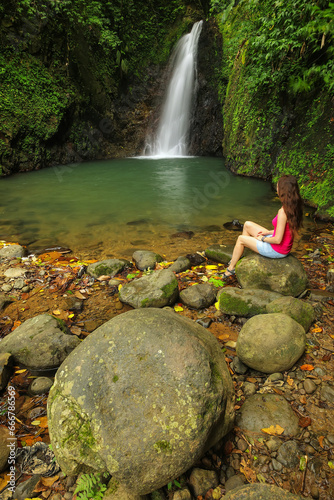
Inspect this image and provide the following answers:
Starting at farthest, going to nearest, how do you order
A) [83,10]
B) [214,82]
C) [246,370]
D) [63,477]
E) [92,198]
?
[214,82]
[83,10]
[92,198]
[246,370]
[63,477]

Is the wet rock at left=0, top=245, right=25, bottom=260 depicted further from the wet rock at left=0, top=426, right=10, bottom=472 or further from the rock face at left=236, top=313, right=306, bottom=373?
the rock face at left=236, top=313, right=306, bottom=373

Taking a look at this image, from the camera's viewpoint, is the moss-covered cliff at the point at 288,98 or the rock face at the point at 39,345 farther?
the moss-covered cliff at the point at 288,98

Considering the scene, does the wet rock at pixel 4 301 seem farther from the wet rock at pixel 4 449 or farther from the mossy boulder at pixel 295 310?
the mossy boulder at pixel 295 310

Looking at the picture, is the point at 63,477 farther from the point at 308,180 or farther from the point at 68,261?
the point at 308,180

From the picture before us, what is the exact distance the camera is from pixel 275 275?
3270 millimetres

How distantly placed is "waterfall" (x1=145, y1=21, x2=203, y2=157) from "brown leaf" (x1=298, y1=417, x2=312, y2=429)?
56.1 ft

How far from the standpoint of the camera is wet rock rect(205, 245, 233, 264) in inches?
169

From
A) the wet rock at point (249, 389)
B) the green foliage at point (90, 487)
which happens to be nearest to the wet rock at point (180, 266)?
the wet rock at point (249, 389)

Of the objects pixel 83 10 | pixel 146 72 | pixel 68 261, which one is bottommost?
pixel 68 261

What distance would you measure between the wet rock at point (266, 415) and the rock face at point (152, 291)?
1.47m

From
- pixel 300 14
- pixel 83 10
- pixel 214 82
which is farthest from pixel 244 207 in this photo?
pixel 83 10

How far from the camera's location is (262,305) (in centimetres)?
294

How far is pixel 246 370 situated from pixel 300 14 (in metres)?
7.74

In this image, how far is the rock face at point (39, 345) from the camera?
2453 mm
